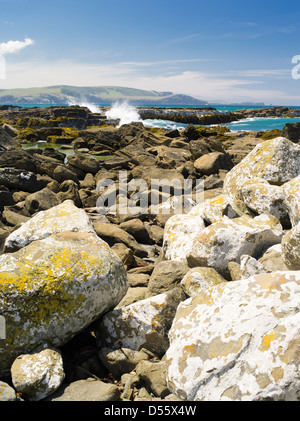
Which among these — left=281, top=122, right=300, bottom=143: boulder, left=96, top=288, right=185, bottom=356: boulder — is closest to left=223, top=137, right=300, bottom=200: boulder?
left=96, top=288, right=185, bottom=356: boulder

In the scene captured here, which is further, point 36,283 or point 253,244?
point 253,244

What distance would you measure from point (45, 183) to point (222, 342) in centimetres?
1254

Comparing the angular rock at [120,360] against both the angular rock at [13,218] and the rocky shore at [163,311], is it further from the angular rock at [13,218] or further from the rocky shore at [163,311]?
the angular rock at [13,218]


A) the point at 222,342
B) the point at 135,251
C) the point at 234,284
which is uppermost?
the point at 234,284

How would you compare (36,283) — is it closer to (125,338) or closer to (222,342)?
(125,338)

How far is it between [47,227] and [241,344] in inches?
144

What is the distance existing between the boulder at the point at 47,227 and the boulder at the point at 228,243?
173 centimetres

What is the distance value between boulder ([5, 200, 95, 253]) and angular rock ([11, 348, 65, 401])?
2068 mm

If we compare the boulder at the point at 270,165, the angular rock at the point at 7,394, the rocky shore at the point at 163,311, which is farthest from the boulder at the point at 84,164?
the angular rock at the point at 7,394

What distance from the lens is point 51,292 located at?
13.0 ft

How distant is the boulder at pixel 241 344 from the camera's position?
282 cm

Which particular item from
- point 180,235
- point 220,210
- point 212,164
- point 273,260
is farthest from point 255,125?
point 273,260

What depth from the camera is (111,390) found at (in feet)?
11.7
